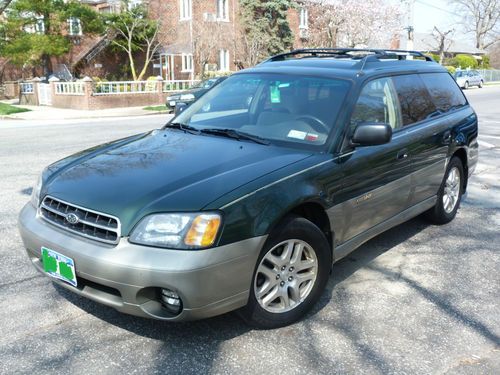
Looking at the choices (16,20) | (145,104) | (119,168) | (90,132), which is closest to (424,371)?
(119,168)

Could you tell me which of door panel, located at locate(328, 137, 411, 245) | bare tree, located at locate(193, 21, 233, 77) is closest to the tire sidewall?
door panel, located at locate(328, 137, 411, 245)

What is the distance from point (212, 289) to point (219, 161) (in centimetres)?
94

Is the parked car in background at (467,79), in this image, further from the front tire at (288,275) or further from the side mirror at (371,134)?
the front tire at (288,275)

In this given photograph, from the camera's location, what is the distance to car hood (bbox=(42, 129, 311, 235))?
2963 mm

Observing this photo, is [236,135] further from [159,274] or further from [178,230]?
[159,274]

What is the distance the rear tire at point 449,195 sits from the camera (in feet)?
17.8

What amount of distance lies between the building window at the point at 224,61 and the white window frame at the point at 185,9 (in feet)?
10.7

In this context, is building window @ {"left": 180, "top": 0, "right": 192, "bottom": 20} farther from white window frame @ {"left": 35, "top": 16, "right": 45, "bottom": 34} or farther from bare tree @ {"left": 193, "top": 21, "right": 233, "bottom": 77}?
white window frame @ {"left": 35, "top": 16, "right": 45, "bottom": 34}

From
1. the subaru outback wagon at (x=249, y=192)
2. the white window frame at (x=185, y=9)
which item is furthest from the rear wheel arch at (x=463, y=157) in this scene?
the white window frame at (x=185, y=9)

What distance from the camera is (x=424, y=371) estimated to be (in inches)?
117

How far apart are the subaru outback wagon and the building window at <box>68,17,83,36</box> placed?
31.7 metres

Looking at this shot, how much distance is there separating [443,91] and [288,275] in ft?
10.5

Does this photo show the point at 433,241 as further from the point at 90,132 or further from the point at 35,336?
the point at 90,132

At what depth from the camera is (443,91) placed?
5488 mm
